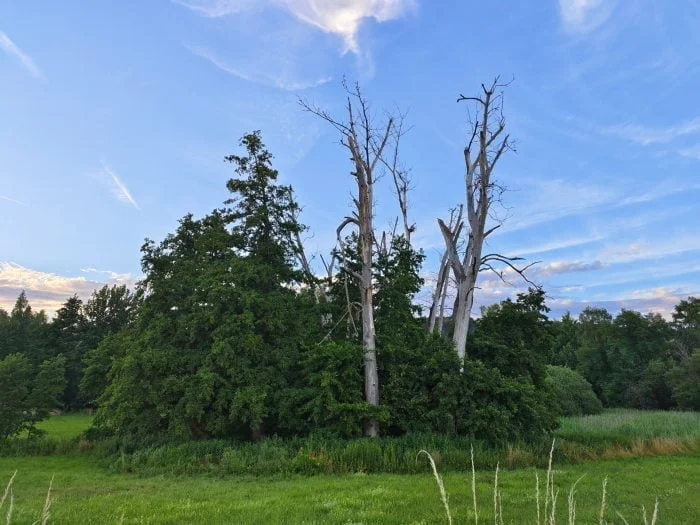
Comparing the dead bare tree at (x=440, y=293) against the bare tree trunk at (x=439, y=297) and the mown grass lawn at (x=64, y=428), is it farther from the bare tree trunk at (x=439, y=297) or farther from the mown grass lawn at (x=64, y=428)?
the mown grass lawn at (x=64, y=428)

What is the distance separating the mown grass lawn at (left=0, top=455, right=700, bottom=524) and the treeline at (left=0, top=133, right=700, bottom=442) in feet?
10.4

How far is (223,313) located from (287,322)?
2389 mm

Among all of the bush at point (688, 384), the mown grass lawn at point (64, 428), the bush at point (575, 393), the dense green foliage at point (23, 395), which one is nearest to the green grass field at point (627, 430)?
the bush at point (575, 393)

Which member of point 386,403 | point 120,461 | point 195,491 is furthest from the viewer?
point 386,403

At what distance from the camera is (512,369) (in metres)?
18.1

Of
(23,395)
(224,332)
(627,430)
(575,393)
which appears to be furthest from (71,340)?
(627,430)

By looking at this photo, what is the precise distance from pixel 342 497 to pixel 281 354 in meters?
9.05

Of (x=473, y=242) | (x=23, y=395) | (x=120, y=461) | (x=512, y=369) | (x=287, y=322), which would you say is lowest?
(x=120, y=461)

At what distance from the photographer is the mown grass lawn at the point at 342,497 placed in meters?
6.80

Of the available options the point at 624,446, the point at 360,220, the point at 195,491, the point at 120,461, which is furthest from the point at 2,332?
the point at 624,446

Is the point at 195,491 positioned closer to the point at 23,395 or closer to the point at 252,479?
the point at 252,479

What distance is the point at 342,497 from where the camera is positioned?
793 centimetres

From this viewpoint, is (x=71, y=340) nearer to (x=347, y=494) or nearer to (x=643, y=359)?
(x=347, y=494)

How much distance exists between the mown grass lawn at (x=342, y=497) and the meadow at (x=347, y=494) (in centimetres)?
2
